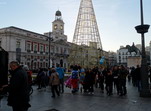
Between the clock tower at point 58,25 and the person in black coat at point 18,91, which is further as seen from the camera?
the clock tower at point 58,25

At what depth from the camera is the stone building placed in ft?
140

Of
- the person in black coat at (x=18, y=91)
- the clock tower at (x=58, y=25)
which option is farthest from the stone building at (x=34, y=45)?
the person in black coat at (x=18, y=91)

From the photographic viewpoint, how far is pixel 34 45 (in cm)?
5038

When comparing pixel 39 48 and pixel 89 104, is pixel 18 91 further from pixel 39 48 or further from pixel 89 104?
pixel 39 48

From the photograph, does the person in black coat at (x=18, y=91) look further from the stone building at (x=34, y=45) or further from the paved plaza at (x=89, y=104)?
the stone building at (x=34, y=45)

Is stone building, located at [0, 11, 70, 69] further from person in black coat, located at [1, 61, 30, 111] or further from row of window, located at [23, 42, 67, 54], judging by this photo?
person in black coat, located at [1, 61, 30, 111]

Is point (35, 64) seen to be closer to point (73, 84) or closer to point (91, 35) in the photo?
point (91, 35)

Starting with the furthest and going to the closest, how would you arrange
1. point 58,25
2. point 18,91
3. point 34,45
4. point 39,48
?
point 58,25, point 39,48, point 34,45, point 18,91

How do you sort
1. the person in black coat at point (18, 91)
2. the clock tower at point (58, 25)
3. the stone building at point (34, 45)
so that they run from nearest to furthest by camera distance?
the person in black coat at point (18, 91)
the stone building at point (34, 45)
the clock tower at point (58, 25)

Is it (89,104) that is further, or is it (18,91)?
(89,104)

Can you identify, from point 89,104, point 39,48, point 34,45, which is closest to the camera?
point 89,104

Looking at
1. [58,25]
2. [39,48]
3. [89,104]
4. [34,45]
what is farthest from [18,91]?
[58,25]

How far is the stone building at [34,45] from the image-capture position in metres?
42.5

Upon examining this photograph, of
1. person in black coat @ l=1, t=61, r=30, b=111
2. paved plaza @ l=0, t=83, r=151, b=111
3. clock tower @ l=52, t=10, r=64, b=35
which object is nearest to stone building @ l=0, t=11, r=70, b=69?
clock tower @ l=52, t=10, r=64, b=35
